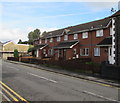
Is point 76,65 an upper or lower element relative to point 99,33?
lower

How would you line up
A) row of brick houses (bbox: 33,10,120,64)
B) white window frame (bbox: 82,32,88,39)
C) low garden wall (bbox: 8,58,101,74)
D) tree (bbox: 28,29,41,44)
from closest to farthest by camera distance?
1. low garden wall (bbox: 8,58,101,74)
2. row of brick houses (bbox: 33,10,120,64)
3. white window frame (bbox: 82,32,88,39)
4. tree (bbox: 28,29,41,44)

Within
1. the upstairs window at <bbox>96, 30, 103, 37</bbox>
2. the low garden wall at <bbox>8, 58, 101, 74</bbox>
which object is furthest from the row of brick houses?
the low garden wall at <bbox>8, 58, 101, 74</bbox>

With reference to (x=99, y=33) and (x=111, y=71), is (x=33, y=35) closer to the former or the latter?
(x=99, y=33)

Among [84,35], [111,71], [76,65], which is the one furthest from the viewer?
[84,35]

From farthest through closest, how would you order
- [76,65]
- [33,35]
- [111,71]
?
[33,35] < [76,65] < [111,71]

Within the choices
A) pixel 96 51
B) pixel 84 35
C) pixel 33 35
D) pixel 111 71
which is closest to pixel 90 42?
pixel 84 35

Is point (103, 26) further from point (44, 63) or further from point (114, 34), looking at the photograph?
point (44, 63)

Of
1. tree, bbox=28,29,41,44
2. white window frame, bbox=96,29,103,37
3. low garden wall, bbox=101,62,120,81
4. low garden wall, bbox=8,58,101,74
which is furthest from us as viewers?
Answer: tree, bbox=28,29,41,44

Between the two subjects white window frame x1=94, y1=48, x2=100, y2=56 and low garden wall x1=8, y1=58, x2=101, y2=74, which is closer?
low garden wall x1=8, y1=58, x2=101, y2=74

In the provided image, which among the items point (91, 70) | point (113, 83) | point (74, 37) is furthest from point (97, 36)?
point (113, 83)

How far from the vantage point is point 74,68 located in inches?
698

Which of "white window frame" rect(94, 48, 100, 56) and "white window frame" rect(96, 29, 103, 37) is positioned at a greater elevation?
"white window frame" rect(96, 29, 103, 37)

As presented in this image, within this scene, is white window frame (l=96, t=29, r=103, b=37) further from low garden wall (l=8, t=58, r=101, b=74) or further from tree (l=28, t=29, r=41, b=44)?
tree (l=28, t=29, r=41, b=44)

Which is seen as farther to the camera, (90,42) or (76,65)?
(90,42)
